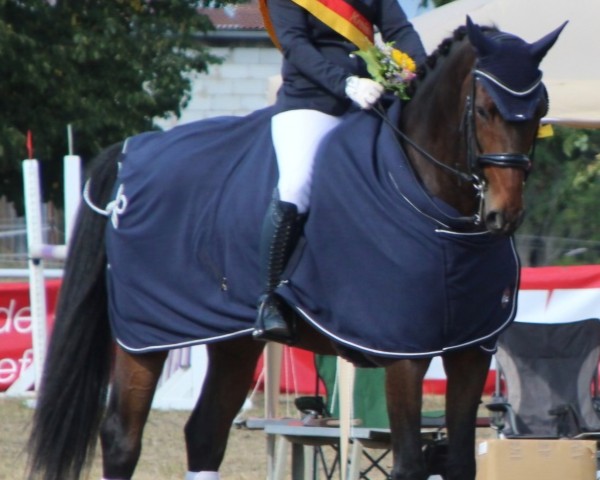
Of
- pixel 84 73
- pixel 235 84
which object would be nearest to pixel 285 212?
pixel 84 73

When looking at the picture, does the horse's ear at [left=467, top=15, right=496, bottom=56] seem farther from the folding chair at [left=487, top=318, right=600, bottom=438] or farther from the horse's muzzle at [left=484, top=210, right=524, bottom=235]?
the folding chair at [left=487, top=318, right=600, bottom=438]

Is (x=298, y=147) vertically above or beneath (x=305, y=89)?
beneath

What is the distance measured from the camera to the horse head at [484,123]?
429 centimetres

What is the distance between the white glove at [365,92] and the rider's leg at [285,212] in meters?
0.27

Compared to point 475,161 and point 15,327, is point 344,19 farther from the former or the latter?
point 15,327

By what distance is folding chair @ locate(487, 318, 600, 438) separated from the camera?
24.2ft

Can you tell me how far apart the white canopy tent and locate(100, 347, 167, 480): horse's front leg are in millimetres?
2513

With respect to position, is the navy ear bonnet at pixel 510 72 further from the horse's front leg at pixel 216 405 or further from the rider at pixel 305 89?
the horse's front leg at pixel 216 405

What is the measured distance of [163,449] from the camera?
8.32 meters

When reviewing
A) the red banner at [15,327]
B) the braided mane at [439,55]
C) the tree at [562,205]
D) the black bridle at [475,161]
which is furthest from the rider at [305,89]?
the tree at [562,205]

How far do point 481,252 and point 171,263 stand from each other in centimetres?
134

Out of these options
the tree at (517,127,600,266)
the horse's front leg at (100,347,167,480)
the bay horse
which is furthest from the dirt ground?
the tree at (517,127,600,266)

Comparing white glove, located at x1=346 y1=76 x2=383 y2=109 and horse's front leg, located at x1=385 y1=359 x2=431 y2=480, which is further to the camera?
white glove, located at x1=346 y1=76 x2=383 y2=109

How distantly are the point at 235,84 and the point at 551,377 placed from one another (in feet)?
78.6
